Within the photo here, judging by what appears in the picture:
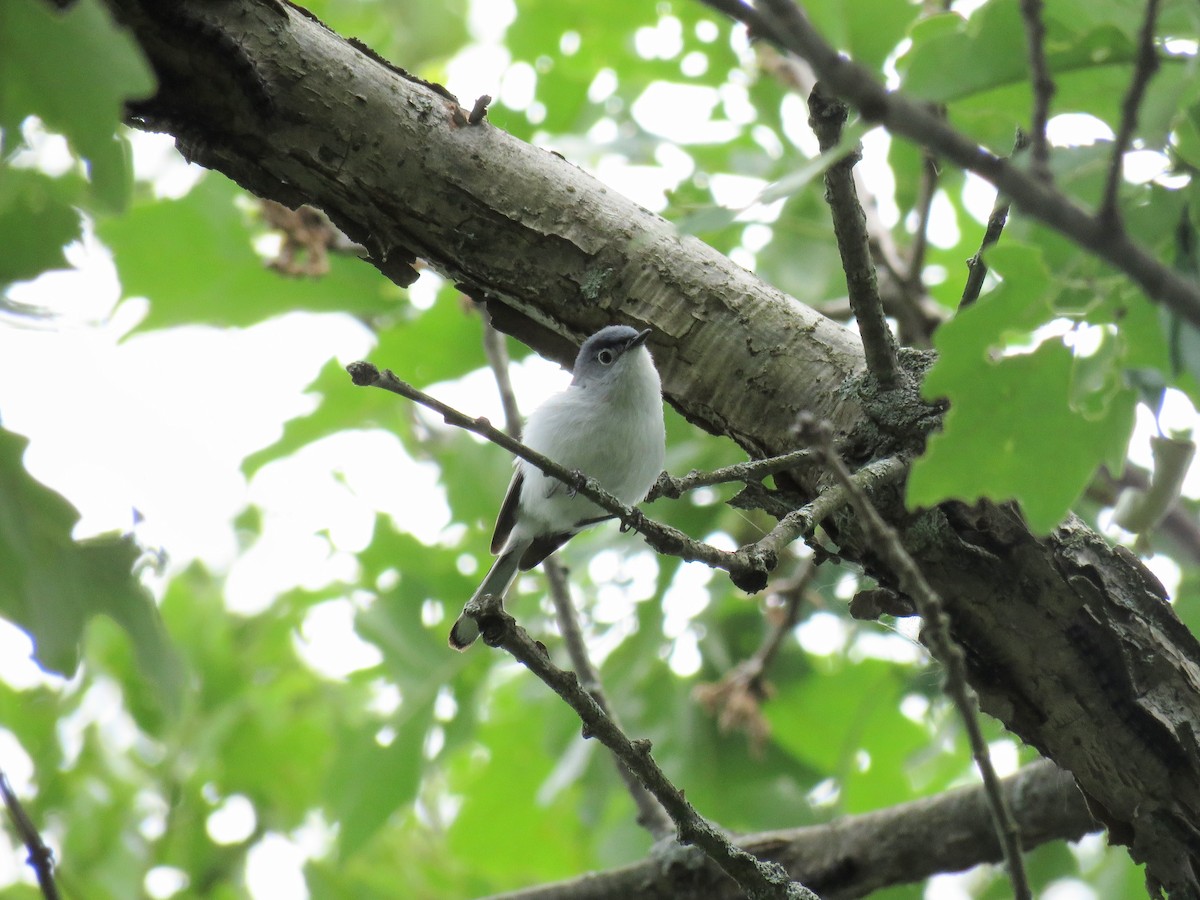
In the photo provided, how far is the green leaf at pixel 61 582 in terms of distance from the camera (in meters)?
1.68

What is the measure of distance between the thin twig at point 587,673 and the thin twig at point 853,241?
4.15 feet

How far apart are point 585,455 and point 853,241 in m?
1.56

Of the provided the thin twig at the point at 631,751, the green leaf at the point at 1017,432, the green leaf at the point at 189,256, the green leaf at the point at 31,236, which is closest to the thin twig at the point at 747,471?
the thin twig at the point at 631,751

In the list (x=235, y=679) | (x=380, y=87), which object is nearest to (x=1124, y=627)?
(x=380, y=87)

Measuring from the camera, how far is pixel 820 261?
3.94 metres

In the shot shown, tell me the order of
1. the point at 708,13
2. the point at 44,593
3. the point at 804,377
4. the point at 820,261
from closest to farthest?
the point at 44,593
the point at 804,377
the point at 820,261
the point at 708,13

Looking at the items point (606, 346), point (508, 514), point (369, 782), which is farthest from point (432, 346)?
point (369, 782)

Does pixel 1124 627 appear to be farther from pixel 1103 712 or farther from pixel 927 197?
pixel 927 197

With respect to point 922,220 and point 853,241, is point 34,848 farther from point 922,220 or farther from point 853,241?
point 922,220

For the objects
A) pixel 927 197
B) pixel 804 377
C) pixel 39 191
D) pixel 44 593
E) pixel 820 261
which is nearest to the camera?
pixel 44 593

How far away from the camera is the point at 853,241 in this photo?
6.07 feet

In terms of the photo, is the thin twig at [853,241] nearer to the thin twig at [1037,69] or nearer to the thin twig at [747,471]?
the thin twig at [747,471]

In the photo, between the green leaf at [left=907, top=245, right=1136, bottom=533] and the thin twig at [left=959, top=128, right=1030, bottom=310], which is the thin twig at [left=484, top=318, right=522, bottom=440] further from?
the green leaf at [left=907, top=245, right=1136, bottom=533]

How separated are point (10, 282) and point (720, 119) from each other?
315 centimetres
